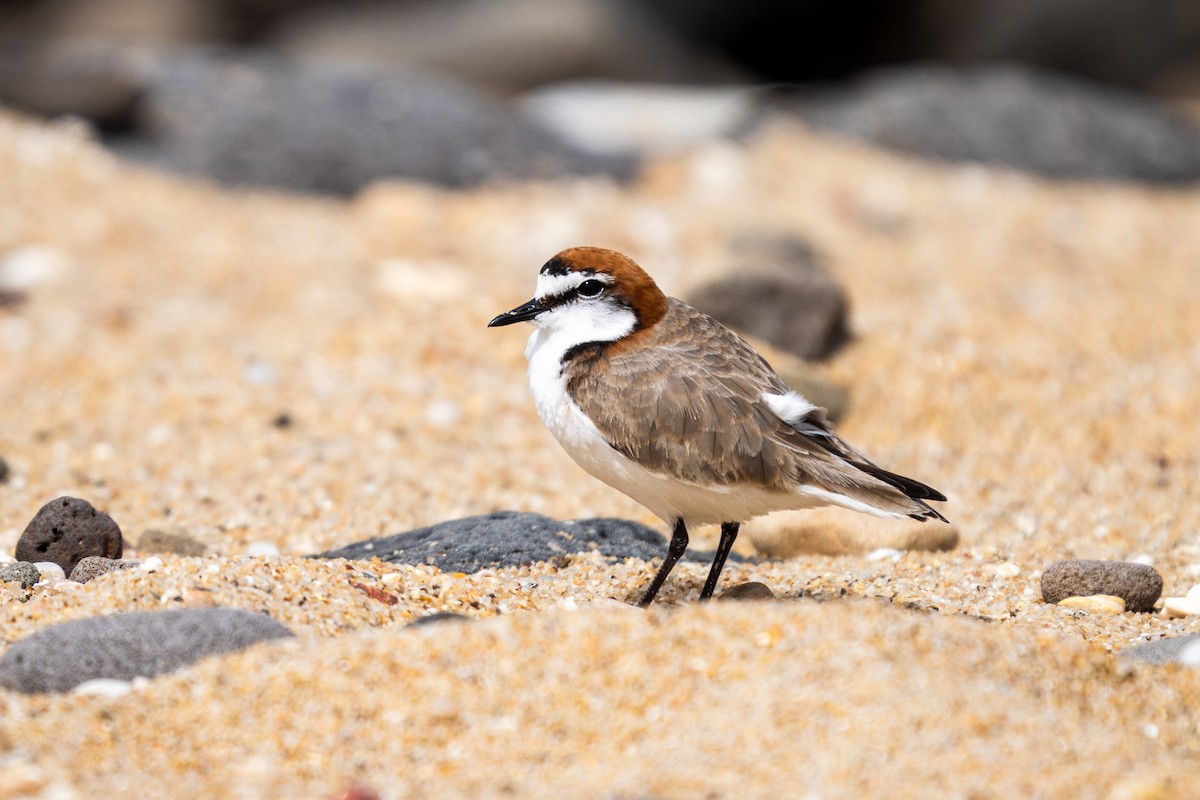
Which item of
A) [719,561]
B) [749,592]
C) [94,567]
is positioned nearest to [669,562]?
[719,561]

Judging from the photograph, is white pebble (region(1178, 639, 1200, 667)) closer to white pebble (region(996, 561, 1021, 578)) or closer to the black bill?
white pebble (region(996, 561, 1021, 578))

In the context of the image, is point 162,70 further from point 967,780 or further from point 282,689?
point 967,780

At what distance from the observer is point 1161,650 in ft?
13.3

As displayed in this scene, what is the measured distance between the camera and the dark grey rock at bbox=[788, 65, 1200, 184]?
1202cm

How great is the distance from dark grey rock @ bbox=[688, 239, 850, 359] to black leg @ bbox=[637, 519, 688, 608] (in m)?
3.32

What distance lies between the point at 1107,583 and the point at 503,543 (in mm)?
2242

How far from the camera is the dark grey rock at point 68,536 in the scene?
4.77m

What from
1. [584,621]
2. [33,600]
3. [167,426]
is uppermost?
[584,621]

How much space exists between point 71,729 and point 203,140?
8.37m

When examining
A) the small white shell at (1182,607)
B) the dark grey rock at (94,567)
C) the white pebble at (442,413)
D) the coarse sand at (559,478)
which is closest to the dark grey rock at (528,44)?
the coarse sand at (559,478)

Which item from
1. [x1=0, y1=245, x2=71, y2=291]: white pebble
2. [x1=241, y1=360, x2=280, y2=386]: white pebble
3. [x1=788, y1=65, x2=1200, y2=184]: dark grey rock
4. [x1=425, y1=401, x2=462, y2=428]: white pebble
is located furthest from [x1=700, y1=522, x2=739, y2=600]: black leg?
[x1=788, y1=65, x2=1200, y2=184]: dark grey rock

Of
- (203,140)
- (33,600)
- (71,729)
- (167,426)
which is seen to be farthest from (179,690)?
(203,140)

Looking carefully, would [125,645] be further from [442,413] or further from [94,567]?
[442,413]

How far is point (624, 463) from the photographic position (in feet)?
14.3
